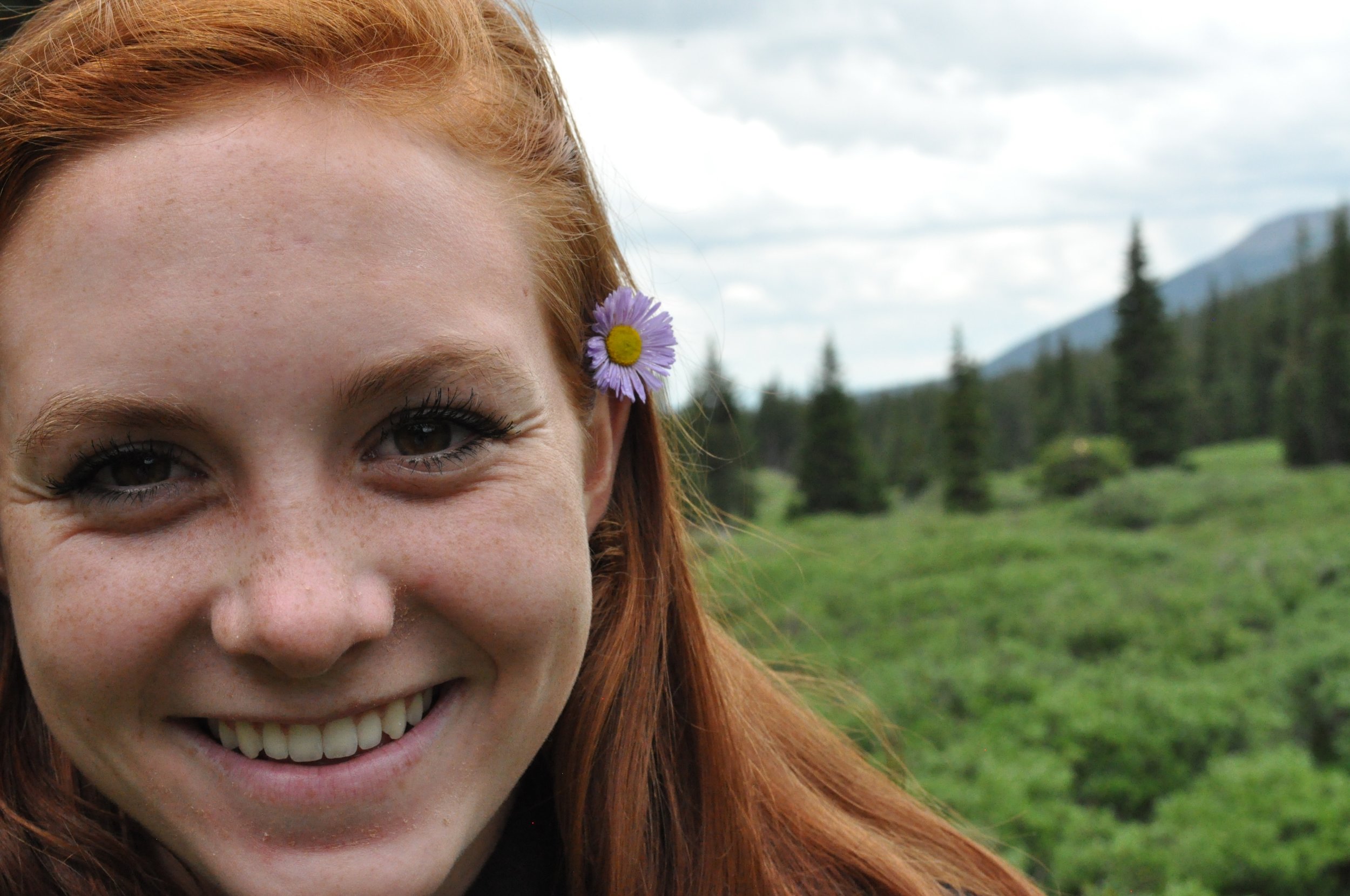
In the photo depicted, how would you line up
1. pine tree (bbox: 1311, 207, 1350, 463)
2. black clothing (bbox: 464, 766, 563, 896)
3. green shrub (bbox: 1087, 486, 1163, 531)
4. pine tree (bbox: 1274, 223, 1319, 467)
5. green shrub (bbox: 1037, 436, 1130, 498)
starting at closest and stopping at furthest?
1. black clothing (bbox: 464, 766, 563, 896)
2. green shrub (bbox: 1087, 486, 1163, 531)
3. green shrub (bbox: 1037, 436, 1130, 498)
4. pine tree (bbox: 1311, 207, 1350, 463)
5. pine tree (bbox: 1274, 223, 1319, 467)

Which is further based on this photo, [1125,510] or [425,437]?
[1125,510]

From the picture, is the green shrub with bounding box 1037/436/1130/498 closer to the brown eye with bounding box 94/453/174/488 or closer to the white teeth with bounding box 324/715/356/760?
the white teeth with bounding box 324/715/356/760

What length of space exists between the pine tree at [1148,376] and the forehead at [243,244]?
120 feet

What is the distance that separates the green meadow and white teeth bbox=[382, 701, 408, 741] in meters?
1.11

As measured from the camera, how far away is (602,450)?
6.70 feet

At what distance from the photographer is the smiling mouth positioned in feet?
5.06

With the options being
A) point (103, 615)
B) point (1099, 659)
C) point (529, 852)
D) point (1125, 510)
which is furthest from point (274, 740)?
point (1125, 510)

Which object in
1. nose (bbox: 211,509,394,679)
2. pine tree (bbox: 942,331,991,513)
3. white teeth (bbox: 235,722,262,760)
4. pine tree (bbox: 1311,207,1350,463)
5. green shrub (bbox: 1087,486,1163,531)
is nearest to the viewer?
nose (bbox: 211,509,394,679)

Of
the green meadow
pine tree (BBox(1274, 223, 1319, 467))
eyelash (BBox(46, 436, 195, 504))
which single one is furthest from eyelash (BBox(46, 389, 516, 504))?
pine tree (BBox(1274, 223, 1319, 467))

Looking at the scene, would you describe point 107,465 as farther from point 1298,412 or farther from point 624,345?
Result: point 1298,412

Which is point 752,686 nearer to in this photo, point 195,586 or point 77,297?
point 195,586

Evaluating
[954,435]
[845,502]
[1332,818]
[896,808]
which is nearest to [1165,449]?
[954,435]

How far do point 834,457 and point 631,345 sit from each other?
111 ft

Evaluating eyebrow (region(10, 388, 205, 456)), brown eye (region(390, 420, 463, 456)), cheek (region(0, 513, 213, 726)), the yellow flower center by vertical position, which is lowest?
cheek (region(0, 513, 213, 726))
